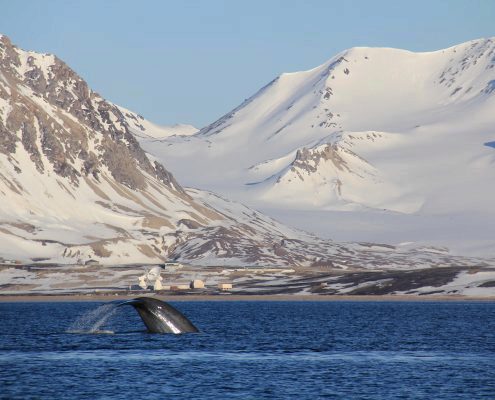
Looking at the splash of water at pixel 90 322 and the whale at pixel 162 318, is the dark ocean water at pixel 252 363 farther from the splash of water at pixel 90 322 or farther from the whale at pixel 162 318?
the splash of water at pixel 90 322

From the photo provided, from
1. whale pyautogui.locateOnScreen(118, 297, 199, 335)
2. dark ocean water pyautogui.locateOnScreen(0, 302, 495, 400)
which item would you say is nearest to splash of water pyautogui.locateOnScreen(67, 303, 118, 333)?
dark ocean water pyautogui.locateOnScreen(0, 302, 495, 400)

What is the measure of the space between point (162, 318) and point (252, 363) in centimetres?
2167

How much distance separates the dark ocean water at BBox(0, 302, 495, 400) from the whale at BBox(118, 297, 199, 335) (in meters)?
1.28

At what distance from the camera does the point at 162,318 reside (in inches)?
4419

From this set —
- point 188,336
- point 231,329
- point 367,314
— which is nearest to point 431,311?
point 367,314

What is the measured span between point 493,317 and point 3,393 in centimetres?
10413

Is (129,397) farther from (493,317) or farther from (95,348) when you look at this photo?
(493,317)

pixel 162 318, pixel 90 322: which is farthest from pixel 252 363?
pixel 90 322

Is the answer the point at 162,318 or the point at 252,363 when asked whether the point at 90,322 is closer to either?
the point at 162,318

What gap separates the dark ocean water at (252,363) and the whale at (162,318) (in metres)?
1.28

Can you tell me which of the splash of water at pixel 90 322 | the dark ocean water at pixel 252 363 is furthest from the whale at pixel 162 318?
the splash of water at pixel 90 322

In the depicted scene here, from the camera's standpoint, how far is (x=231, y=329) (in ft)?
436

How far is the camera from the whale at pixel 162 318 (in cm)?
10819

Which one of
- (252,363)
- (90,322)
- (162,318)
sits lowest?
(252,363)
